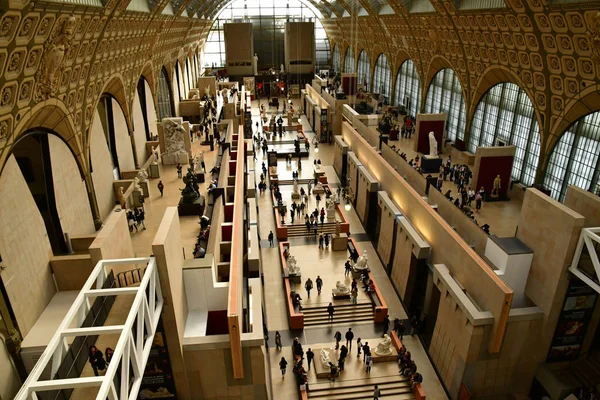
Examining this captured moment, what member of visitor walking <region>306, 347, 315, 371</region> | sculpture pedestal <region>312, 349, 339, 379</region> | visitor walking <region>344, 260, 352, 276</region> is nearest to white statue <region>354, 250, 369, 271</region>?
visitor walking <region>344, 260, 352, 276</region>

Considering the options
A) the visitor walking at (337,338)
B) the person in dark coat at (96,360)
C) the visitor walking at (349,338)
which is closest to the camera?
the person in dark coat at (96,360)

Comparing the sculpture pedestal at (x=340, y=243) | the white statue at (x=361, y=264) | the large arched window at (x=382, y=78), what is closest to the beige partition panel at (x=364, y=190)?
the sculpture pedestal at (x=340, y=243)

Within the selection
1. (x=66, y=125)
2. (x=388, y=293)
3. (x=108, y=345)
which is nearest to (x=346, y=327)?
(x=388, y=293)

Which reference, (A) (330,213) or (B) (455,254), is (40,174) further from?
(B) (455,254)

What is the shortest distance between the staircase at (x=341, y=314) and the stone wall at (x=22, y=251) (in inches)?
349

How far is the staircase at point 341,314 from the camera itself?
16375mm

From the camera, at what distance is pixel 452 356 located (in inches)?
517

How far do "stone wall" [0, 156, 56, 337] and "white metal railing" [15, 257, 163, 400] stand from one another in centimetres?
335

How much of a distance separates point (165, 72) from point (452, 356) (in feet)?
102

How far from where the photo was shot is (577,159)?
17.8 meters

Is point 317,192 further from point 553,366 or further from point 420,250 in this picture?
point 553,366

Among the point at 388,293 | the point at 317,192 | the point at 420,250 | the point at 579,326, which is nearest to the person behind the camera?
the point at 579,326

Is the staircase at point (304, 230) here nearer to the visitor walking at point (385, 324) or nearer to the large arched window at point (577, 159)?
the visitor walking at point (385, 324)

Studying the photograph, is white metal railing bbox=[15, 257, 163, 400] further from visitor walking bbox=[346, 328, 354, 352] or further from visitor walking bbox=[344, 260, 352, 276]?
visitor walking bbox=[344, 260, 352, 276]
